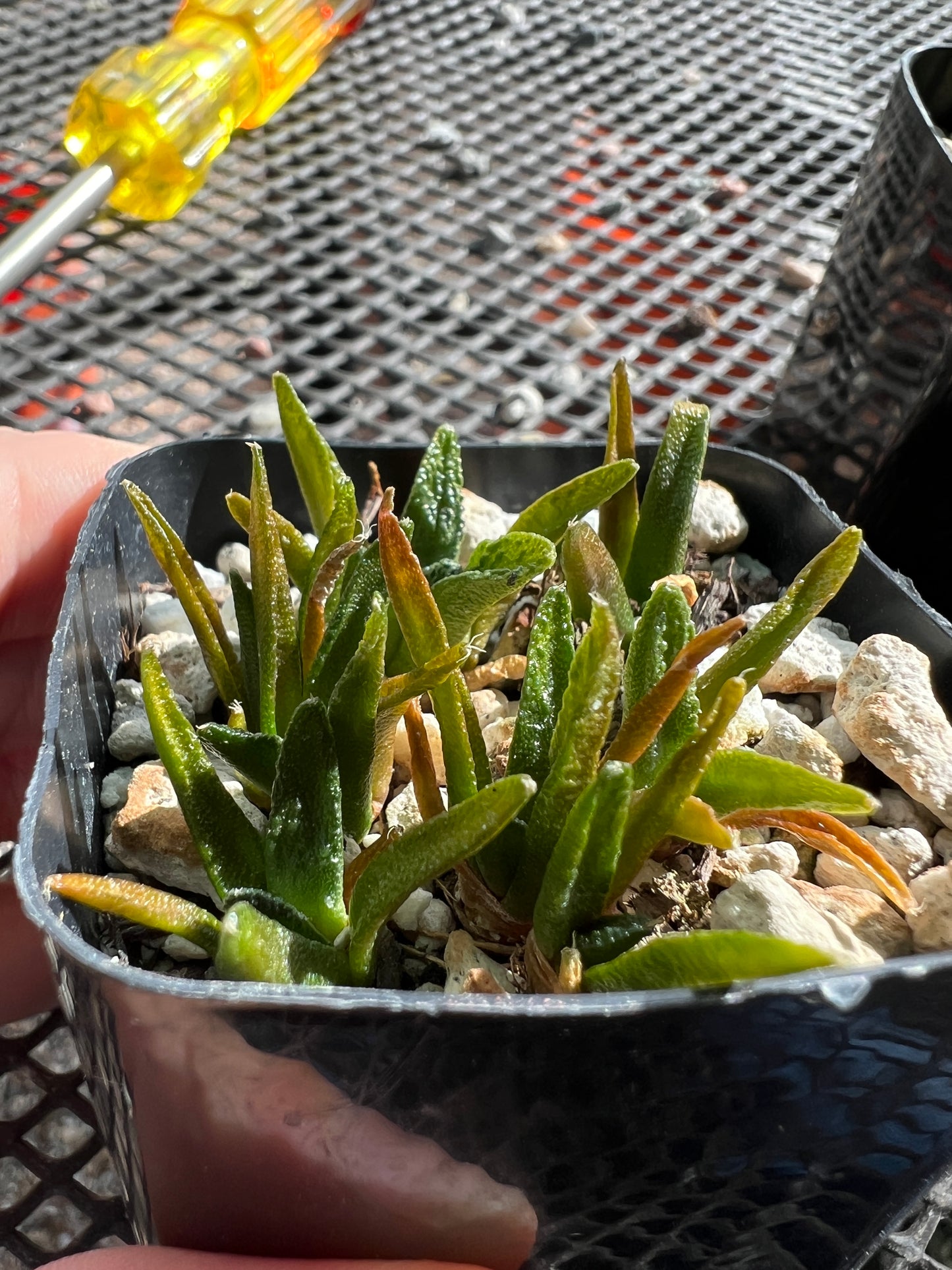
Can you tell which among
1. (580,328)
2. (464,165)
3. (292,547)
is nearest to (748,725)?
(292,547)

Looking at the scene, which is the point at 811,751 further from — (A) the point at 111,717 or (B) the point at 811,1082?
(A) the point at 111,717

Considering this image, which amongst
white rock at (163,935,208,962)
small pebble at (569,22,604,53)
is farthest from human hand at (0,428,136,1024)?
small pebble at (569,22,604,53)

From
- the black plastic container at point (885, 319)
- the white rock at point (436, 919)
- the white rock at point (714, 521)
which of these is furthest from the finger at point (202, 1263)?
the black plastic container at point (885, 319)

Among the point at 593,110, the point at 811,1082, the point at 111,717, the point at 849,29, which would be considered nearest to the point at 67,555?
the point at 111,717

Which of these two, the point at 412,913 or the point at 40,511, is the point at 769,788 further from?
the point at 40,511

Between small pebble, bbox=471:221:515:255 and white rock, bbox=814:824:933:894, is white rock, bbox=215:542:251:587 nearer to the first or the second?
white rock, bbox=814:824:933:894
